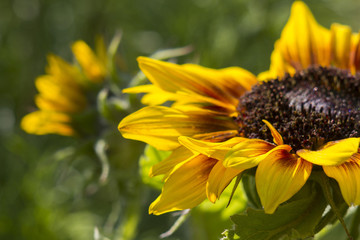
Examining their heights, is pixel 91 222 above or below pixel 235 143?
below

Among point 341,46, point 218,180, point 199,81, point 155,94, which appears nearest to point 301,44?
point 341,46

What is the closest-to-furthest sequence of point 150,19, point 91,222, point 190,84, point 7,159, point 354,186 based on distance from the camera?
1. point 354,186
2. point 190,84
3. point 91,222
4. point 7,159
5. point 150,19

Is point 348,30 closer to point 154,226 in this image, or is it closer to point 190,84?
point 190,84

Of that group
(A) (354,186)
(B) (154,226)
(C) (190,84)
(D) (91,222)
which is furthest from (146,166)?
(B) (154,226)

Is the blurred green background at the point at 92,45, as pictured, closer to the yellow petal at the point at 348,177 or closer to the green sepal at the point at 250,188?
the green sepal at the point at 250,188

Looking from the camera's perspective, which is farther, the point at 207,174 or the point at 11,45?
the point at 11,45

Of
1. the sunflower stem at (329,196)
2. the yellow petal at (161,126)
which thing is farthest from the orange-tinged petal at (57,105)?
the sunflower stem at (329,196)

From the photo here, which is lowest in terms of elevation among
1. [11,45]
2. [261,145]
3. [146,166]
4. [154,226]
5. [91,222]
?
[154,226]
